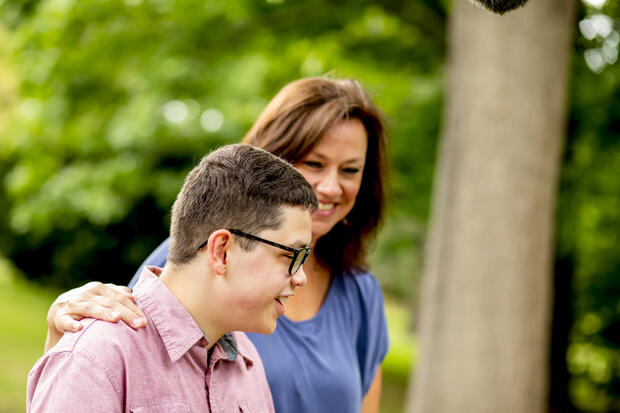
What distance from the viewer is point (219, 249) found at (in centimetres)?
167

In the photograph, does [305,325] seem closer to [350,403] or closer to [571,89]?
[350,403]

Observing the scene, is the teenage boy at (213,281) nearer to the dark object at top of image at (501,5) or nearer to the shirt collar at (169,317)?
the shirt collar at (169,317)

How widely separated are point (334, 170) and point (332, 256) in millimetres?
439

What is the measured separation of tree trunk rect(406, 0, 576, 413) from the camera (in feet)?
19.1

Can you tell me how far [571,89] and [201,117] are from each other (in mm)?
4615

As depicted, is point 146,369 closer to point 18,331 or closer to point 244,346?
point 244,346

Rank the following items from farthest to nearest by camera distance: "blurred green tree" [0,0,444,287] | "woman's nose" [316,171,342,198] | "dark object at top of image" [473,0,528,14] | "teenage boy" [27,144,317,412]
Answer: "blurred green tree" [0,0,444,287] < "woman's nose" [316,171,342,198] < "teenage boy" [27,144,317,412] < "dark object at top of image" [473,0,528,14]

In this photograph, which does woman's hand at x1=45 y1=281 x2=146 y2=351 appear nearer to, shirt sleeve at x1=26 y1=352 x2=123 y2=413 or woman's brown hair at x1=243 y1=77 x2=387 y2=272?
shirt sleeve at x1=26 y1=352 x2=123 y2=413

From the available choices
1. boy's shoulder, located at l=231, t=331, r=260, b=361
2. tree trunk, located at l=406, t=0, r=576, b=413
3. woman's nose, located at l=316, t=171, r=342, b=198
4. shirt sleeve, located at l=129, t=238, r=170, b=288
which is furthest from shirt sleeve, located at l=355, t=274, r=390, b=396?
tree trunk, located at l=406, t=0, r=576, b=413

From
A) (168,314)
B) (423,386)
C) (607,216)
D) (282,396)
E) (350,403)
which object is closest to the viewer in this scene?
(168,314)

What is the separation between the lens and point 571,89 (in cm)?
846

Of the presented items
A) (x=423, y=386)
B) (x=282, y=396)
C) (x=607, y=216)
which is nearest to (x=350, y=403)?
(x=282, y=396)

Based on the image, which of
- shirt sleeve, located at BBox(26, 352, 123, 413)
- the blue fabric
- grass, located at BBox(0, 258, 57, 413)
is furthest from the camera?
grass, located at BBox(0, 258, 57, 413)

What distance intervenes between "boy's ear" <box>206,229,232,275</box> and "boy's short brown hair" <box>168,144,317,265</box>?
3 centimetres
